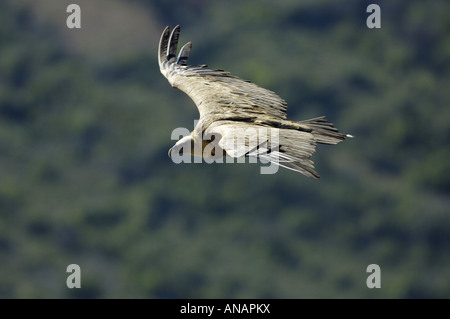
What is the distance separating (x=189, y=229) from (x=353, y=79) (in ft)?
38.7

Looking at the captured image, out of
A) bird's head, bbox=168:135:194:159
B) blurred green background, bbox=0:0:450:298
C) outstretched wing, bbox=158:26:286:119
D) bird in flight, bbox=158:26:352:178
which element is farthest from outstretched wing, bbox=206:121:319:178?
blurred green background, bbox=0:0:450:298

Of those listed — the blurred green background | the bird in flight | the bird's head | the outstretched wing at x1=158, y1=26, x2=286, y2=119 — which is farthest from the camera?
the blurred green background

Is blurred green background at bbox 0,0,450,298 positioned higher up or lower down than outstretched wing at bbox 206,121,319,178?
higher up

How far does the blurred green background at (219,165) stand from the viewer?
135 feet

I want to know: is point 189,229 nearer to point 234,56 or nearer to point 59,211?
point 59,211

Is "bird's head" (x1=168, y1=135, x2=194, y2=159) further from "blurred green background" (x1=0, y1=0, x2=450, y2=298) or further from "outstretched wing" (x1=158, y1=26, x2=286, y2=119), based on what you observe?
"blurred green background" (x1=0, y1=0, x2=450, y2=298)

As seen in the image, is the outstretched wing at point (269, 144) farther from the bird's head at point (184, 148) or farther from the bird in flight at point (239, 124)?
the bird's head at point (184, 148)

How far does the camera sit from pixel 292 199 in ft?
139

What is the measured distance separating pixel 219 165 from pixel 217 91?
28459 mm

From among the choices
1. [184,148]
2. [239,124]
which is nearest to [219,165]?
[184,148]

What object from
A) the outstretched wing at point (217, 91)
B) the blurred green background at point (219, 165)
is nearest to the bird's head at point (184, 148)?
the outstretched wing at point (217, 91)

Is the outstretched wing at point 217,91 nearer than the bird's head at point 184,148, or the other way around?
the bird's head at point 184,148

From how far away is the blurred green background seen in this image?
1620 inches
